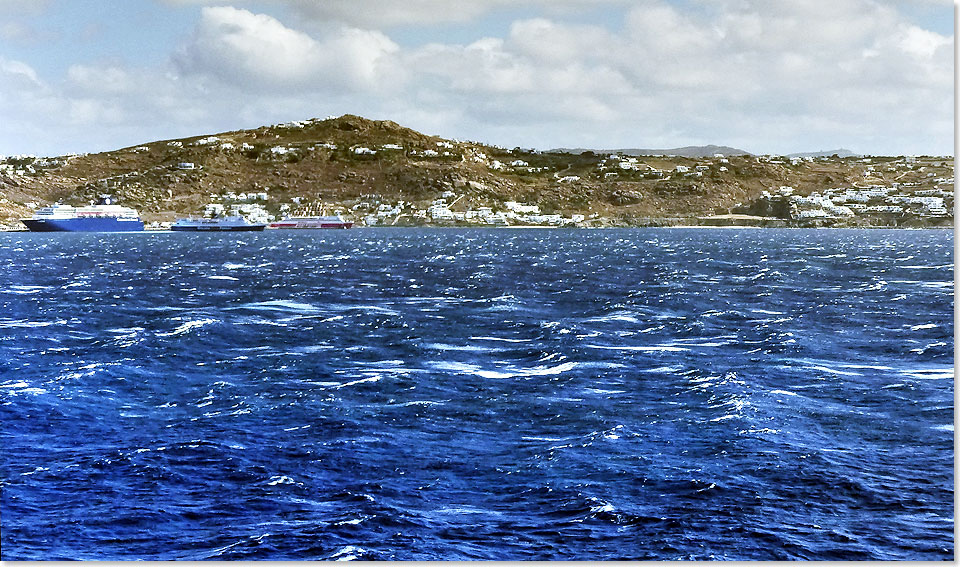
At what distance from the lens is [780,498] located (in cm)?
2491

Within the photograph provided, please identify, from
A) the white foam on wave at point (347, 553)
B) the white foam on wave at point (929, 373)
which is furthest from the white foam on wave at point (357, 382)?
the white foam on wave at point (929, 373)

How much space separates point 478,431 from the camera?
103 feet

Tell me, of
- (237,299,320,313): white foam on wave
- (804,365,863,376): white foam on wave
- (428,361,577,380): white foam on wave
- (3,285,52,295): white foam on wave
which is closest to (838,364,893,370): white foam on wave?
(804,365,863,376): white foam on wave

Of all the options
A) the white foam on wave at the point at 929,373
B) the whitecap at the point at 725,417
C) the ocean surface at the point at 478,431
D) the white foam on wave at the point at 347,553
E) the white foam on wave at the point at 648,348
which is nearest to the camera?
the white foam on wave at the point at 347,553

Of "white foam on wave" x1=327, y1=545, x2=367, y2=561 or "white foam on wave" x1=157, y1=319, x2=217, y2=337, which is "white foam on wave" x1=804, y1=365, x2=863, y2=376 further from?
"white foam on wave" x1=157, y1=319, x2=217, y2=337

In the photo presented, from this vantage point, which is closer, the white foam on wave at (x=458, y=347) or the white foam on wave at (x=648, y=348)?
the white foam on wave at (x=648, y=348)

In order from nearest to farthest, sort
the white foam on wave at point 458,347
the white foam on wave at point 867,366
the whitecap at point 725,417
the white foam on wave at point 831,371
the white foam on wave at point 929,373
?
the whitecap at point 725,417 → the white foam on wave at point 929,373 → the white foam on wave at point 831,371 → the white foam on wave at point 867,366 → the white foam on wave at point 458,347

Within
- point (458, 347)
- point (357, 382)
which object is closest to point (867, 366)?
point (458, 347)

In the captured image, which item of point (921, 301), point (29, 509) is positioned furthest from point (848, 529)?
point (921, 301)

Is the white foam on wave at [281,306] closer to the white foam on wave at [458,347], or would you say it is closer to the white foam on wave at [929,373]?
the white foam on wave at [458,347]

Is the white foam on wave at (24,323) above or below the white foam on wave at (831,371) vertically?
above

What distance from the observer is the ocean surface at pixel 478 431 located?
22.5 metres

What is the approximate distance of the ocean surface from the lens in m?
22.5

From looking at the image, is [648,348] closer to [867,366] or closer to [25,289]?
[867,366]
